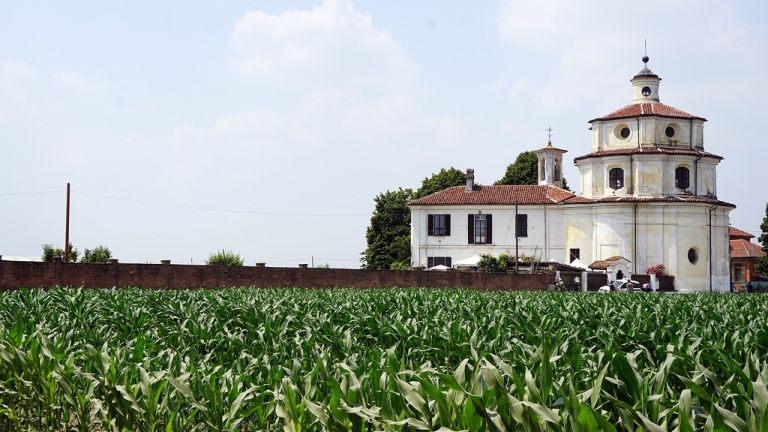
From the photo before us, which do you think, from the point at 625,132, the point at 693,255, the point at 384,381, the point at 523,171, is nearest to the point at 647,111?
the point at 625,132

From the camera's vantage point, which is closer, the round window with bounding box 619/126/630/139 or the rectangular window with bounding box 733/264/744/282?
the round window with bounding box 619/126/630/139

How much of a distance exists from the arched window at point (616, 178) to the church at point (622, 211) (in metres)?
0.07

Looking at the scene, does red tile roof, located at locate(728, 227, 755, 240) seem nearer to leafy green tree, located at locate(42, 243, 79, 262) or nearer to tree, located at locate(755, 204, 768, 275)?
tree, located at locate(755, 204, 768, 275)

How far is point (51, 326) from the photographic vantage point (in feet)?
45.1

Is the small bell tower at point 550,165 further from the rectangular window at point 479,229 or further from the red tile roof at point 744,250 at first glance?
the red tile roof at point 744,250

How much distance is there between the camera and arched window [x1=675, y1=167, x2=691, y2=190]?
61.4 metres

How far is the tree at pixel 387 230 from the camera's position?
263 ft

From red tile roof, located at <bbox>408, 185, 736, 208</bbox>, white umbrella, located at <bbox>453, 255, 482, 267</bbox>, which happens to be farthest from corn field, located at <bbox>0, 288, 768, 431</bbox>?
red tile roof, located at <bbox>408, 185, 736, 208</bbox>

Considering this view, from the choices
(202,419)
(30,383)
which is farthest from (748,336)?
(30,383)

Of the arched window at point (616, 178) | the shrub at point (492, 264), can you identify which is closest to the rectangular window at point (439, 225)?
the shrub at point (492, 264)

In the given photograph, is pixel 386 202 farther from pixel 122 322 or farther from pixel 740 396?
pixel 740 396

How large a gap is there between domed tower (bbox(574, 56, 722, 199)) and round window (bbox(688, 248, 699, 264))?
3.81 metres

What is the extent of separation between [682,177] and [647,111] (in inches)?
193

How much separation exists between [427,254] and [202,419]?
56.6m
